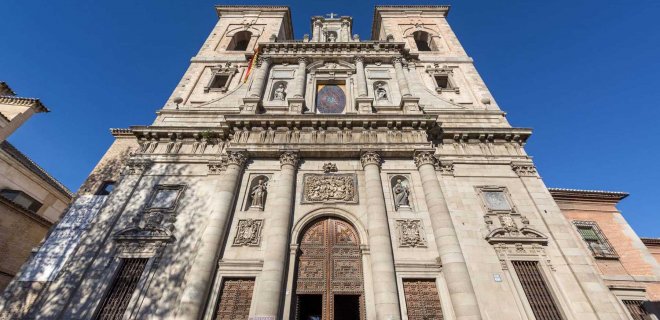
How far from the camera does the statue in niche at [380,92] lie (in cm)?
1729

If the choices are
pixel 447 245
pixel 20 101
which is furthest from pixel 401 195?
pixel 20 101

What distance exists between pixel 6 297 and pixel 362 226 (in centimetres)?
1319

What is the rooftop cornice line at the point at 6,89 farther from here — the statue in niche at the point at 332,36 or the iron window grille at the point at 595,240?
the iron window grille at the point at 595,240

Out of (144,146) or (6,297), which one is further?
(144,146)

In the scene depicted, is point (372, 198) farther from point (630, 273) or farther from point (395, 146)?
point (630, 273)

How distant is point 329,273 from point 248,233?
361cm

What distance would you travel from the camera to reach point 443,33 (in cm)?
2469

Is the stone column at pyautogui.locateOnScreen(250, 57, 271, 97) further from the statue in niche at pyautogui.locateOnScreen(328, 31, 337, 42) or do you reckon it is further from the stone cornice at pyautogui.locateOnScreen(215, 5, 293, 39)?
the stone cornice at pyautogui.locateOnScreen(215, 5, 293, 39)

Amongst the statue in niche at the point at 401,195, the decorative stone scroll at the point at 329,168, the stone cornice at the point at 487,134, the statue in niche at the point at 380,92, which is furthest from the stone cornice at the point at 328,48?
the statue in niche at the point at 401,195

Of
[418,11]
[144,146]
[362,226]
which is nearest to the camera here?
[362,226]

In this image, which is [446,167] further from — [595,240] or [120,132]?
[120,132]

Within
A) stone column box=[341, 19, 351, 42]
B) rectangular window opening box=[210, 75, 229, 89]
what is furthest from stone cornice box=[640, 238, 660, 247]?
rectangular window opening box=[210, 75, 229, 89]

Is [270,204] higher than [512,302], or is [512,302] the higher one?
[270,204]

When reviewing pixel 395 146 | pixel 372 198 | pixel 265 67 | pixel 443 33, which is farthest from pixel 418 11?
pixel 372 198
